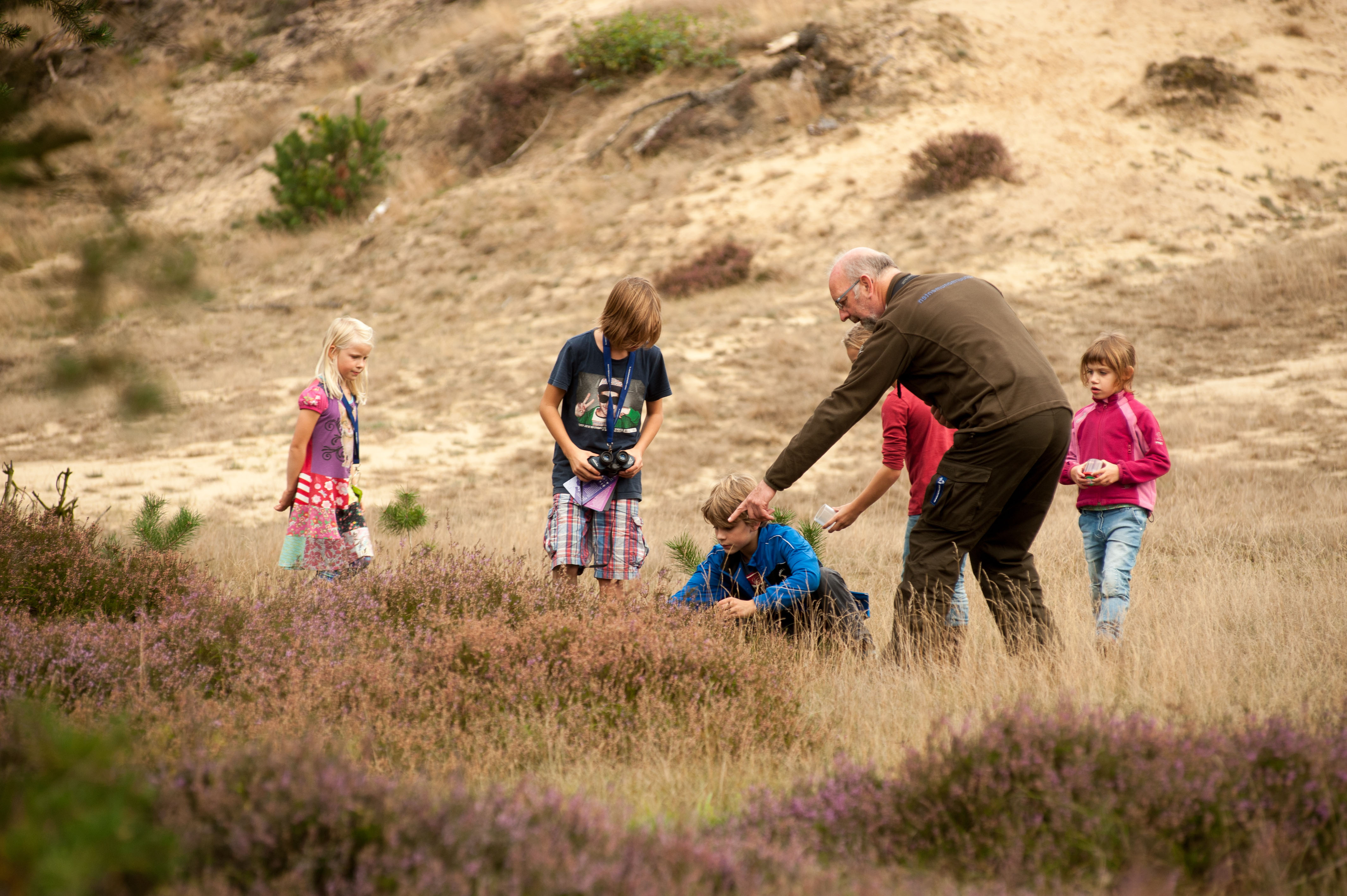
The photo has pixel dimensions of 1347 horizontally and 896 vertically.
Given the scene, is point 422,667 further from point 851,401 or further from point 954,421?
point 954,421

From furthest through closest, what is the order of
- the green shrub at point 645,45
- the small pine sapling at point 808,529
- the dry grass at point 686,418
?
the green shrub at point 645,45
the small pine sapling at point 808,529
the dry grass at point 686,418

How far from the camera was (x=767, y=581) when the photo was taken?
14.5 ft

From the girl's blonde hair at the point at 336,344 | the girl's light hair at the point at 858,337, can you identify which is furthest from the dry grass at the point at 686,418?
the girl's light hair at the point at 858,337

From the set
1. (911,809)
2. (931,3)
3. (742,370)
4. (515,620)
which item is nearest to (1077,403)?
(742,370)

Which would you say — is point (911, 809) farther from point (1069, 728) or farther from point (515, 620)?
point (515, 620)

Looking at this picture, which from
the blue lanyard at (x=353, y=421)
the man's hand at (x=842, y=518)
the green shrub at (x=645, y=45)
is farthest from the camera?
the green shrub at (x=645, y=45)

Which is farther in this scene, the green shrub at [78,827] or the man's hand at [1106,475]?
the man's hand at [1106,475]

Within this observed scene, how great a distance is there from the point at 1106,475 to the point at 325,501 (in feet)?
12.8

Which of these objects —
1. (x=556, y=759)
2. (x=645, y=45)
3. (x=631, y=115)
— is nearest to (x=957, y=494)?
(x=556, y=759)

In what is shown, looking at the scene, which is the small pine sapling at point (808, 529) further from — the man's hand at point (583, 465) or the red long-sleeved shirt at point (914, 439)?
the man's hand at point (583, 465)

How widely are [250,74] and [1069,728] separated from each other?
3676 cm

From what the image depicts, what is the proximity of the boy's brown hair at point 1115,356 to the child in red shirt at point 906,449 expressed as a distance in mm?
765

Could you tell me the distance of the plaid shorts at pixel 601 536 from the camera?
4645 mm

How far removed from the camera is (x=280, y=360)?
17797 mm
